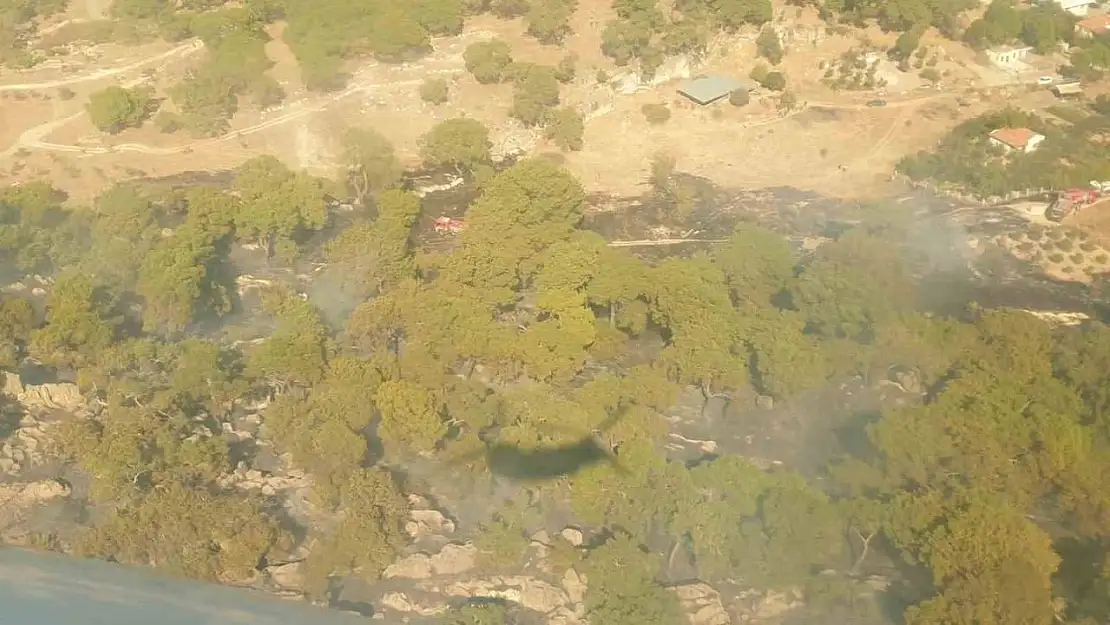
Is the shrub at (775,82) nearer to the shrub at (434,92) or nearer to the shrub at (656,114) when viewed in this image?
the shrub at (656,114)

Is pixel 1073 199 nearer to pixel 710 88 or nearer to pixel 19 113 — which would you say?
pixel 710 88

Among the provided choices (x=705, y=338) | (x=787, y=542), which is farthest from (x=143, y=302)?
(x=787, y=542)

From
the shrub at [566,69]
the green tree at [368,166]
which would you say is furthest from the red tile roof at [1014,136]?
the green tree at [368,166]

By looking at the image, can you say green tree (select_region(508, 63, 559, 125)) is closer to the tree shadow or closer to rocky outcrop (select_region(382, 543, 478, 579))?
the tree shadow

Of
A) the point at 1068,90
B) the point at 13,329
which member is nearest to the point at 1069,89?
the point at 1068,90

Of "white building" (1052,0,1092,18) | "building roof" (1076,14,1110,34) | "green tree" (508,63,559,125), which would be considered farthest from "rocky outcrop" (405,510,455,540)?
"white building" (1052,0,1092,18)

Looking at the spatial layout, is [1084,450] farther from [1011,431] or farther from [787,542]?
[787,542]
